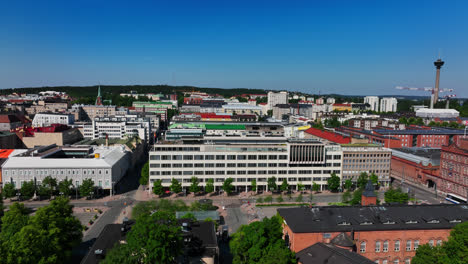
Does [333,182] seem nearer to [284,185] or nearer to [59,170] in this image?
[284,185]

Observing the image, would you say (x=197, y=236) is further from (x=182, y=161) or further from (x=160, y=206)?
(x=182, y=161)

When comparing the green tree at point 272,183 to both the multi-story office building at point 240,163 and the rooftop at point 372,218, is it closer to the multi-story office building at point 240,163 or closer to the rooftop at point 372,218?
the multi-story office building at point 240,163

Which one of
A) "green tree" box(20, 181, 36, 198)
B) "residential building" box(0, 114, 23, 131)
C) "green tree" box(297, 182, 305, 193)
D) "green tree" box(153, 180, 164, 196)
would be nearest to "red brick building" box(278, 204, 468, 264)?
"green tree" box(297, 182, 305, 193)

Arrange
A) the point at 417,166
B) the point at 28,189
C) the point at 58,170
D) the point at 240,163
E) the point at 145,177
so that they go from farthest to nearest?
1. the point at 417,166
2. the point at 145,177
3. the point at 240,163
4. the point at 58,170
5. the point at 28,189

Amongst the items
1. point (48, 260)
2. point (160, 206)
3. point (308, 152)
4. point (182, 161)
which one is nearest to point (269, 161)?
point (308, 152)

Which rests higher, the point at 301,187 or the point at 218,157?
the point at 218,157

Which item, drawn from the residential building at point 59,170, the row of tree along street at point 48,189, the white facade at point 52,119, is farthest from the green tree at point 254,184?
the white facade at point 52,119

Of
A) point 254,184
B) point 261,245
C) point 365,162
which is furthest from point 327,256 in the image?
point 365,162
